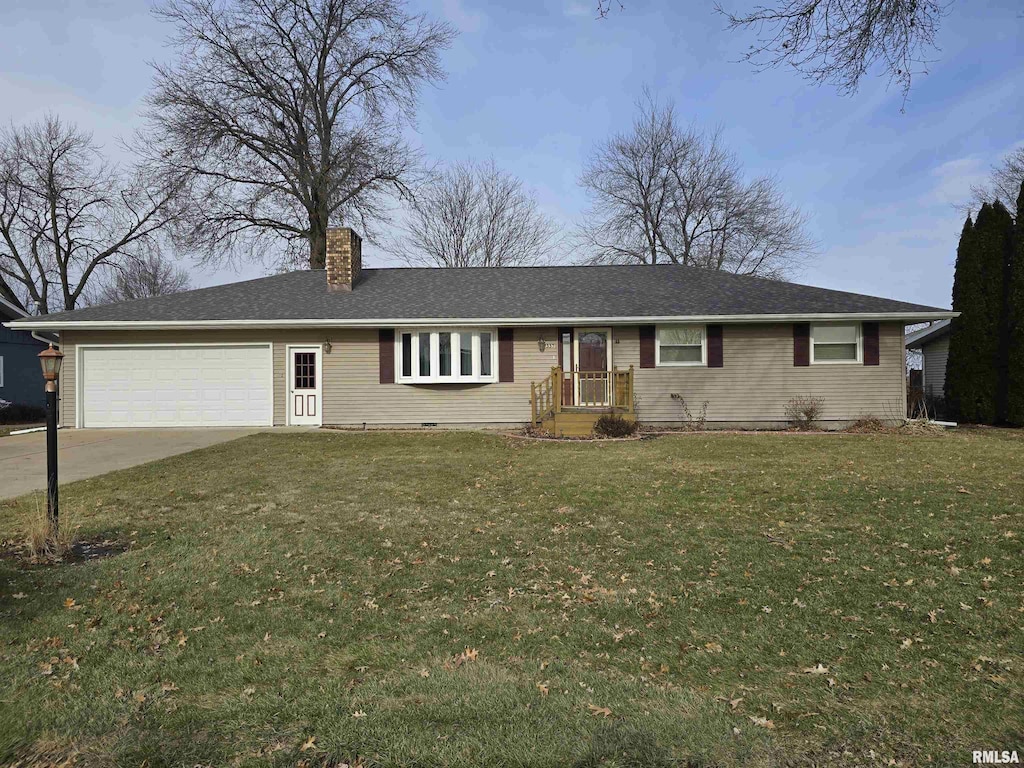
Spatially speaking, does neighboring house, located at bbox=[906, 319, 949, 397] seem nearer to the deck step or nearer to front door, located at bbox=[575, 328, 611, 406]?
front door, located at bbox=[575, 328, 611, 406]

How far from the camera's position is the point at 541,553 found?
183 inches

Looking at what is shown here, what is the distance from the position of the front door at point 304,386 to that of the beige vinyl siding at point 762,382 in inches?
284

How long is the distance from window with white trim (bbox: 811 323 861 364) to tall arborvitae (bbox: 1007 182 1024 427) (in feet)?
14.7

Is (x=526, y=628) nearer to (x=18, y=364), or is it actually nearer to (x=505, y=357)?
(x=505, y=357)

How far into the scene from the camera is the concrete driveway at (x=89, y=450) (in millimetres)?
7926

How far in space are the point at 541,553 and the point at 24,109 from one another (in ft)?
99.6

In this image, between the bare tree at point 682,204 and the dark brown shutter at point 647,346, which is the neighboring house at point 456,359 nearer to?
the dark brown shutter at point 647,346

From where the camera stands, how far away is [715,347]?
1331cm

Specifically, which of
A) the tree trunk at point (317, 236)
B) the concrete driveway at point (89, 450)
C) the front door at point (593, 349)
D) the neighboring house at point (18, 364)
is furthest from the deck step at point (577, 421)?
the neighboring house at point (18, 364)

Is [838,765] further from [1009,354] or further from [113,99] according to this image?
[113,99]

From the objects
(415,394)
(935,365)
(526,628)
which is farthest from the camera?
(935,365)

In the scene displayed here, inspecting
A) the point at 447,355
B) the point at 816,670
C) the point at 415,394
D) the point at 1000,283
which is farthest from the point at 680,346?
the point at 816,670

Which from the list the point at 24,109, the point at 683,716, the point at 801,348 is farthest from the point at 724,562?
the point at 24,109

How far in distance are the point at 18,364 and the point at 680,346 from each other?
23.3m
